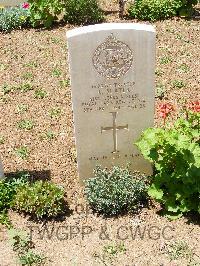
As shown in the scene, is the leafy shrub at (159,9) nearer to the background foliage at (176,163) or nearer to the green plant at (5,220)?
the background foliage at (176,163)

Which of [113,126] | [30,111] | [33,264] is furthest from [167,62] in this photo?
[33,264]

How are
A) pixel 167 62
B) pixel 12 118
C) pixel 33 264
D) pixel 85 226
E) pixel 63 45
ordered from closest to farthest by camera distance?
pixel 33 264 → pixel 85 226 → pixel 12 118 → pixel 167 62 → pixel 63 45

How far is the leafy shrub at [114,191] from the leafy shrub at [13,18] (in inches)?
268

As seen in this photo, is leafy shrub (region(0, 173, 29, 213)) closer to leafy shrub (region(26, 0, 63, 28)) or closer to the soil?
the soil

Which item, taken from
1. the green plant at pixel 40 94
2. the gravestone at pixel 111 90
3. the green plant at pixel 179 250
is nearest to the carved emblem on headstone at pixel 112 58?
the gravestone at pixel 111 90

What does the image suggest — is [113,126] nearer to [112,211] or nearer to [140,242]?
[112,211]

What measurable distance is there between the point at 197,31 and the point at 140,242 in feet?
23.0

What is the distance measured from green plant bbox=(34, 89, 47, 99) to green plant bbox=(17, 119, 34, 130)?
2.76 ft

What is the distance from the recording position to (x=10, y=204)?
247 inches

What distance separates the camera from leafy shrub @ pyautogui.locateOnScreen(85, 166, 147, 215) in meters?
6.14

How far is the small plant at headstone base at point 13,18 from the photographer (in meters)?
12.0

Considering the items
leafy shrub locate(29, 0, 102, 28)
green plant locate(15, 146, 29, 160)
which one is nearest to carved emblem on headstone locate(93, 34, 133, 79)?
green plant locate(15, 146, 29, 160)

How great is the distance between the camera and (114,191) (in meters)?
6.10

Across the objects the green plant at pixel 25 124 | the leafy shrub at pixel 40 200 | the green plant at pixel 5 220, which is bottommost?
the green plant at pixel 5 220
